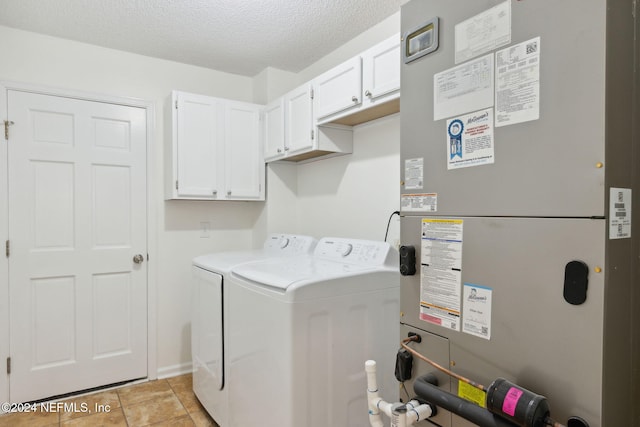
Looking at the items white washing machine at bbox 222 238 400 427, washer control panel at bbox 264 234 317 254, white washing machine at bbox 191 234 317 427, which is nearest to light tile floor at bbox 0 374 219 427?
white washing machine at bbox 191 234 317 427

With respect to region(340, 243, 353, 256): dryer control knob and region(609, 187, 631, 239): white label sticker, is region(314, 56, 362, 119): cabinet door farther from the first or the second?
region(609, 187, 631, 239): white label sticker

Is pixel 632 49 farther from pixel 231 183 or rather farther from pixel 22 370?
pixel 22 370

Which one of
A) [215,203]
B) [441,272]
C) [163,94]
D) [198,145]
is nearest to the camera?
[441,272]

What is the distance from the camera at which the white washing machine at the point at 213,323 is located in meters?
2.06

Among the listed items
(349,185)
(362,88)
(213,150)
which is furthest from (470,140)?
(213,150)

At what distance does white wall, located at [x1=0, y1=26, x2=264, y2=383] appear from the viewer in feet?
8.27

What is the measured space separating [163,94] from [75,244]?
130 centimetres

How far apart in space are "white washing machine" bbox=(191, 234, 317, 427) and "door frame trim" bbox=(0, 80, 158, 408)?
2.01 ft

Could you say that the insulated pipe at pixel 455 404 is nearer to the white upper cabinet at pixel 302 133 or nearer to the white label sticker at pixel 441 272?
→ the white label sticker at pixel 441 272

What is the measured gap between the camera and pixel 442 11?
1050 millimetres

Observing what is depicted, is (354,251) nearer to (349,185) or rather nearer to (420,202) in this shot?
(349,185)

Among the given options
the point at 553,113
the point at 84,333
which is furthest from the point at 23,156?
the point at 553,113

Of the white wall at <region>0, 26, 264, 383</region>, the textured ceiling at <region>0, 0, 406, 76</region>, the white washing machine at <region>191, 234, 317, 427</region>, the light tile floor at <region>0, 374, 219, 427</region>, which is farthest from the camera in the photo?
the white wall at <region>0, 26, 264, 383</region>

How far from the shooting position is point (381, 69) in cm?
194
